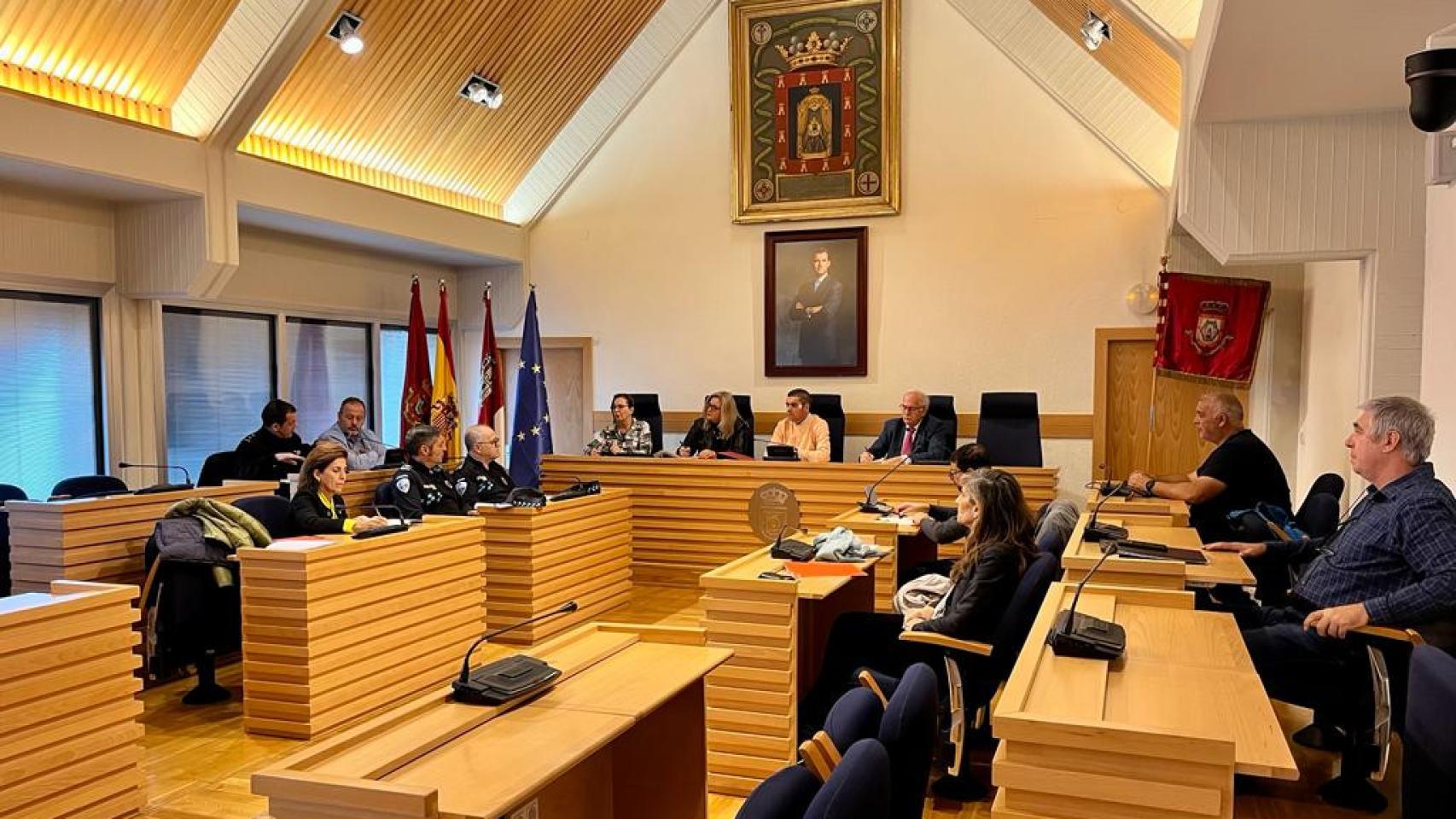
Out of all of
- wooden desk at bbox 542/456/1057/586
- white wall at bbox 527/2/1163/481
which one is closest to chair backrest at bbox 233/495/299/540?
wooden desk at bbox 542/456/1057/586

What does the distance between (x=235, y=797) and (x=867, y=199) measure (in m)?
6.80

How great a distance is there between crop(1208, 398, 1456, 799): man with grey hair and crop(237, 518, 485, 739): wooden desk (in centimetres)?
357

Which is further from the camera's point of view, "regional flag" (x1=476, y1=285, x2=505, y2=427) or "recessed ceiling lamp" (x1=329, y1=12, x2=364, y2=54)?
"regional flag" (x1=476, y1=285, x2=505, y2=427)

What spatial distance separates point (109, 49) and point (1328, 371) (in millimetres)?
7824

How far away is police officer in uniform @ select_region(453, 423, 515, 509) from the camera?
5668 millimetres

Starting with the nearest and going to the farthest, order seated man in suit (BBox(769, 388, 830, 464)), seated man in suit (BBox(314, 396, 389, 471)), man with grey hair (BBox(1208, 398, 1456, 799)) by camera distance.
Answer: man with grey hair (BBox(1208, 398, 1456, 799)) → seated man in suit (BBox(314, 396, 389, 471)) → seated man in suit (BBox(769, 388, 830, 464))

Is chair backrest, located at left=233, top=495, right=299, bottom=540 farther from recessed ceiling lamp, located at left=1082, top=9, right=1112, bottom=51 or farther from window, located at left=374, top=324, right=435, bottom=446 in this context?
recessed ceiling lamp, located at left=1082, top=9, right=1112, bottom=51

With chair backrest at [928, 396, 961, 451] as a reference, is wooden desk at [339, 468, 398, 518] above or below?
below

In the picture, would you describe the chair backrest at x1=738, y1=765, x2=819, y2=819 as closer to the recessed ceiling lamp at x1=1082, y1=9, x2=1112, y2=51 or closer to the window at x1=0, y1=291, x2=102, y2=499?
the recessed ceiling lamp at x1=1082, y1=9, x2=1112, y2=51

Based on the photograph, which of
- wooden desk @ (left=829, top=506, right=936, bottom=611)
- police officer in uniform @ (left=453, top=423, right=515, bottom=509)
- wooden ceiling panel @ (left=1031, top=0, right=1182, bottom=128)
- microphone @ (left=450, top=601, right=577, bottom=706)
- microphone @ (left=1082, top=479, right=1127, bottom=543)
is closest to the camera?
microphone @ (left=450, top=601, right=577, bottom=706)

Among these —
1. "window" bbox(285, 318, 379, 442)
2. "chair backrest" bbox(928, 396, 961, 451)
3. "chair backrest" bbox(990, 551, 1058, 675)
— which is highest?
"window" bbox(285, 318, 379, 442)

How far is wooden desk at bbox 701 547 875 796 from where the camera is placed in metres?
3.33

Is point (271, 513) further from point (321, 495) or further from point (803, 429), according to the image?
point (803, 429)

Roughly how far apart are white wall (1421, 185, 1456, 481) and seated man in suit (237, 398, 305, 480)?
6214mm
